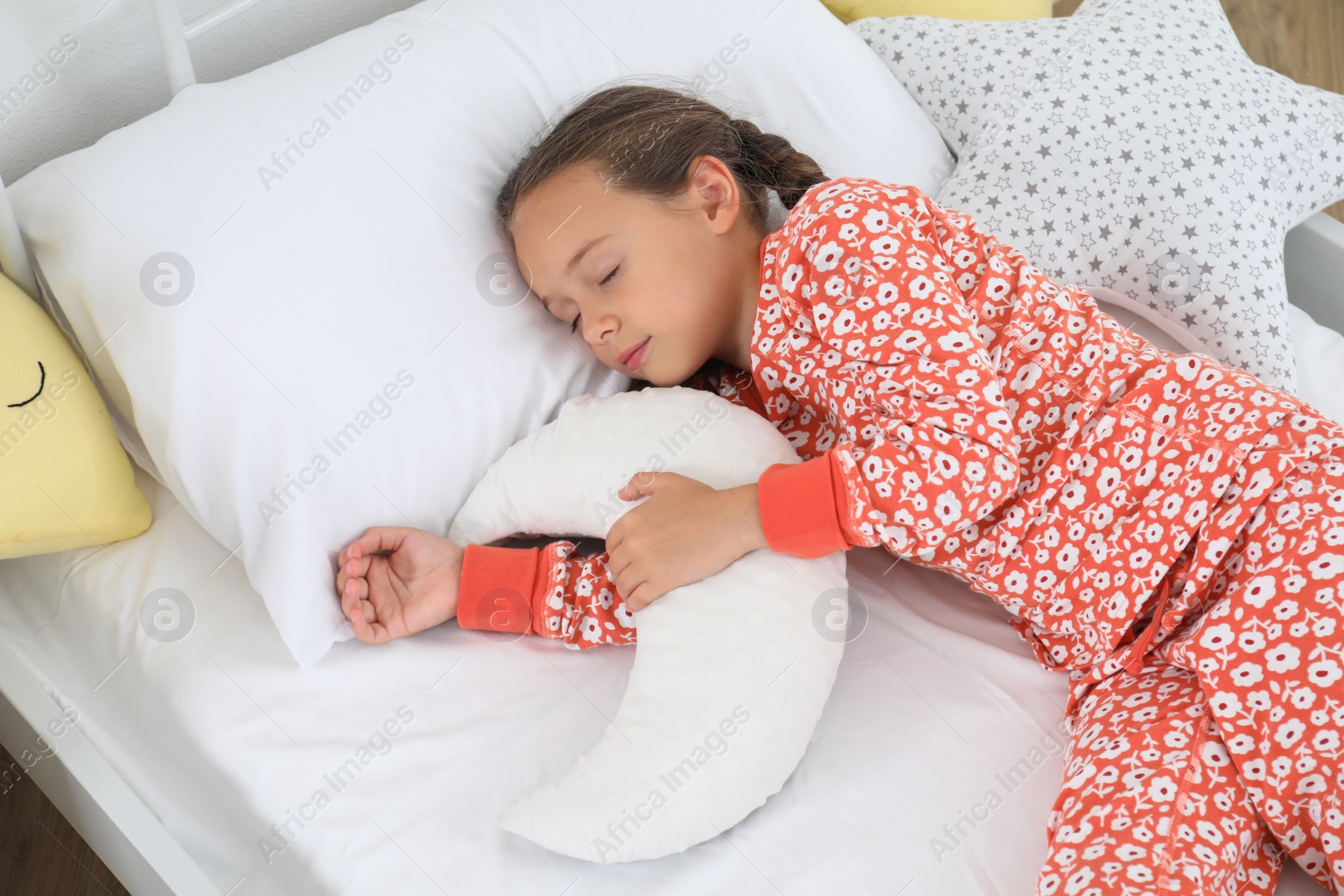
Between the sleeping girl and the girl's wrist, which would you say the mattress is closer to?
the sleeping girl

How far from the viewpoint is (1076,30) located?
133 centimetres

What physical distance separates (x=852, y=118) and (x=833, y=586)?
2.10 ft

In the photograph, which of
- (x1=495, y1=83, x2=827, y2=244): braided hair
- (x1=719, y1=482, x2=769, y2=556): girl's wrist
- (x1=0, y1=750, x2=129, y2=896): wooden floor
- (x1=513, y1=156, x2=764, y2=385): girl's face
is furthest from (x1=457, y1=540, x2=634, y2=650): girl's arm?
(x1=0, y1=750, x2=129, y2=896): wooden floor

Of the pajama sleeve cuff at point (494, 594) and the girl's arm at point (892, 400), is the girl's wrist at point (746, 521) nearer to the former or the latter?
the girl's arm at point (892, 400)

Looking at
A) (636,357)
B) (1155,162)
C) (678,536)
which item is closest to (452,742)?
(678,536)

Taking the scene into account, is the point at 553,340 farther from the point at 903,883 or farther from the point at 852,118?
the point at 903,883

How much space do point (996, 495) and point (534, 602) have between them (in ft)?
1.38

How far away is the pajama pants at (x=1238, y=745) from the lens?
77cm

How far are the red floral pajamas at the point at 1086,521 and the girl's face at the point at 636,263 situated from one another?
0.06m

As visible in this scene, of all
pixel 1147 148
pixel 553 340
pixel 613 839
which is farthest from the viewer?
pixel 1147 148

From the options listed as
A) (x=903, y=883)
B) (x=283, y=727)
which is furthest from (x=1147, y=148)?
(x=283, y=727)

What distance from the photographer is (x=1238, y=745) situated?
2.71 feet

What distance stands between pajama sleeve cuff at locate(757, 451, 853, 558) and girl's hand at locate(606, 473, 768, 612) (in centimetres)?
1

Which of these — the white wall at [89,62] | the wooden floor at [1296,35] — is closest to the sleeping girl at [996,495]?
the white wall at [89,62]
